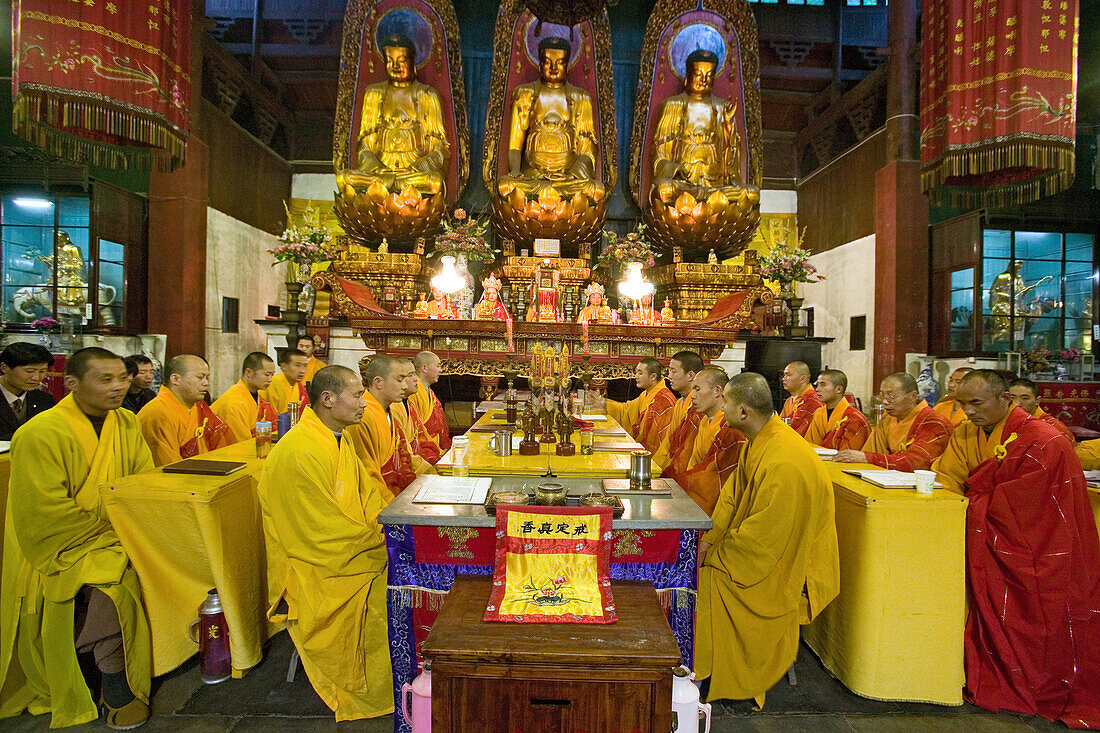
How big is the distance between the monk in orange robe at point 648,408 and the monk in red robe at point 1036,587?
2.48 m

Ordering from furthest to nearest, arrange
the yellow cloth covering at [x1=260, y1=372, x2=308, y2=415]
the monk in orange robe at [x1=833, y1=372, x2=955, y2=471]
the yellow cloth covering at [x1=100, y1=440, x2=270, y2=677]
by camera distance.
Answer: the yellow cloth covering at [x1=260, y1=372, x2=308, y2=415] < the monk in orange robe at [x1=833, y1=372, x2=955, y2=471] < the yellow cloth covering at [x1=100, y1=440, x2=270, y2=677]

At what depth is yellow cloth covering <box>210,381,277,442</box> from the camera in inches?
182

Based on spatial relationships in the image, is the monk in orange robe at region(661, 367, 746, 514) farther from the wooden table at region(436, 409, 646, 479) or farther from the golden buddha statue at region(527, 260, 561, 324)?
the golden buddha statue at region(527, 260, 561, 324)

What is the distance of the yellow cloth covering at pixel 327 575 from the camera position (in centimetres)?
235

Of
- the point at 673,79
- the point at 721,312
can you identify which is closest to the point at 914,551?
the point at 721,312

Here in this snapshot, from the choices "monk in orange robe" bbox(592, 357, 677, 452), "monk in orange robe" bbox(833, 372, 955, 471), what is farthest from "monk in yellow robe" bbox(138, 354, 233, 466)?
"monk in orange robe" bbox(833, 372, 955, 471)

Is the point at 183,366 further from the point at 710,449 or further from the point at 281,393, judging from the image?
the point at 710,449

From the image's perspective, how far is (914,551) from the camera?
253 cm

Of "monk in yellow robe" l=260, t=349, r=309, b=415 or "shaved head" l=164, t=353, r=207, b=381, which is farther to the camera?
"monk in yellow robe" l=260, t=349, r=309, b=415

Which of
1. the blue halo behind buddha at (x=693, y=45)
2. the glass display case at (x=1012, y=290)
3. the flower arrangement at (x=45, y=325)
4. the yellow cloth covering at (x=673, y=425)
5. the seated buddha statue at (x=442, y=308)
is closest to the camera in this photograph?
the yellow cloth covering at (x=673, y=425)

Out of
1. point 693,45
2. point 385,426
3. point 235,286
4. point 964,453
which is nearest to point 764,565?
point 964,453

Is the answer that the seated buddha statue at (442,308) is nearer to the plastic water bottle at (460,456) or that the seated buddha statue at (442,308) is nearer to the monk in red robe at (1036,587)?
the plastic water bottle at (460,456)

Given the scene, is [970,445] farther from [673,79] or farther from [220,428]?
[673,79]

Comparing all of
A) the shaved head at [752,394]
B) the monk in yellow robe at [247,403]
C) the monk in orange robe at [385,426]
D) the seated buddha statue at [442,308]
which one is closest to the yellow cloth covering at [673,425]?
the shaved head at [752,394]
